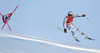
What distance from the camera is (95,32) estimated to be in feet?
8.41

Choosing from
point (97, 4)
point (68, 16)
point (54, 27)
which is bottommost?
point (54, 27)

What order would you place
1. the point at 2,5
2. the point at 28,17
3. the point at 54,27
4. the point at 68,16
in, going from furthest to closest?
the point at 2,5 → the point at 28,17 → the point at 54,27 → the point at 68,16

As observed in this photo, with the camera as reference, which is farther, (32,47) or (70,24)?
(70,24)

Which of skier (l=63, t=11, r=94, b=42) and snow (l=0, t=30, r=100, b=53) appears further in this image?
skier (l=63, t=11, r=94, b=42)

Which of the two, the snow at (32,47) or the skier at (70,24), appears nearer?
the snow at (32,47)

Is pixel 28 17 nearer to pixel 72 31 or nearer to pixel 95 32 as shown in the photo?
pixel 72 31

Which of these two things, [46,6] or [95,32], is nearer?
[95,32]

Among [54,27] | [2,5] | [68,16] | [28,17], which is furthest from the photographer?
[2,5]

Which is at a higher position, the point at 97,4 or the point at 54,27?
the point at 97,4

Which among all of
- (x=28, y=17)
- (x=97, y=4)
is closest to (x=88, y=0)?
(x=97, y=4)

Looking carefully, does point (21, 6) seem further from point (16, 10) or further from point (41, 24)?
point (41, 24)

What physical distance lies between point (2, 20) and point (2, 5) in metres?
0.34

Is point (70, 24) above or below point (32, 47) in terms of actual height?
below

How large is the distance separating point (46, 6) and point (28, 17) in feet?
1.60
